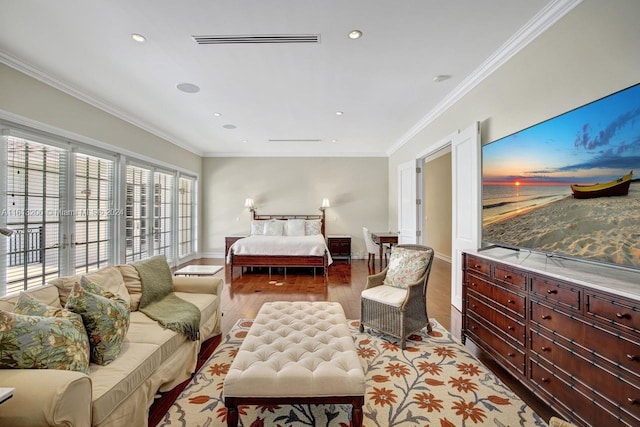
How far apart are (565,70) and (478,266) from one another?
5.43 ft

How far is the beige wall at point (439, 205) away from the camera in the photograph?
280 inches

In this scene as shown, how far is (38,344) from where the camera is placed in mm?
1343

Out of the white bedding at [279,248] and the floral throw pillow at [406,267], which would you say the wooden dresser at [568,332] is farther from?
the white bedding at [279,248]

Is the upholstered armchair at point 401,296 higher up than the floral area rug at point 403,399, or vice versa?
the upholstered armchair at point 401,296

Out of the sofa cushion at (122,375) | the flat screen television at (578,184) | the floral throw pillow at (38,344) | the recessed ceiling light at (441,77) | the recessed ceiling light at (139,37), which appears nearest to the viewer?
the floral throw pillow at (38,344)

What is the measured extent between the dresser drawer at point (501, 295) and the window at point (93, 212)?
486 cm

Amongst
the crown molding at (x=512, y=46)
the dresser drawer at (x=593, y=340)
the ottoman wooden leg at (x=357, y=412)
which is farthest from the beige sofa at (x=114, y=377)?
the crown molding at (x=512, y=46)

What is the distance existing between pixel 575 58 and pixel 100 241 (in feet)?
19.0

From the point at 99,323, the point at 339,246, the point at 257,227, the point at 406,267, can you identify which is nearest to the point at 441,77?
the point at 406,267

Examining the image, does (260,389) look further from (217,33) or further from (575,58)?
(575,58)

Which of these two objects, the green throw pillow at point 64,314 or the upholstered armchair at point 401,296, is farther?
the upholstered armchair at point 401,296

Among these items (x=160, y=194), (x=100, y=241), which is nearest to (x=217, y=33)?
(x=100, y=241)

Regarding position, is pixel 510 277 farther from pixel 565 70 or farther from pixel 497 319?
pixel 565 70

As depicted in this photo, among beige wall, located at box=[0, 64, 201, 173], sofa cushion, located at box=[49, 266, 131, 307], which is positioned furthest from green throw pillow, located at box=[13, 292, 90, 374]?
beige wall, located at box=[0, 64, 201, 173]
